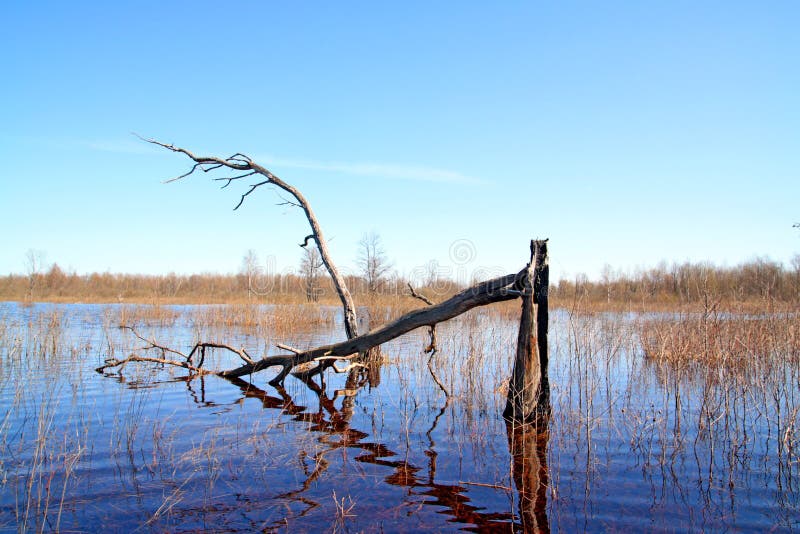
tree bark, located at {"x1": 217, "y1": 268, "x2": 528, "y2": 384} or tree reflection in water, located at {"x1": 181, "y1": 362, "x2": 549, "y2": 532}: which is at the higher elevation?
tree bark, located at {"x1": 217, "y1": 268, "x2": 528, "y2": 384}

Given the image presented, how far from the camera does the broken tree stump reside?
18.1ft

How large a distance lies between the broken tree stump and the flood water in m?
0.29

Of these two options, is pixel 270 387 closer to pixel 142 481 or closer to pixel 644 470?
pixel 142 481

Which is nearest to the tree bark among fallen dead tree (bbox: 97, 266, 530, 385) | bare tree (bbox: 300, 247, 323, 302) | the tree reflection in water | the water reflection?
fallen dead tree (bbox: 97, 266, 530, 385)

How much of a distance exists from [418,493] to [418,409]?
2.68m

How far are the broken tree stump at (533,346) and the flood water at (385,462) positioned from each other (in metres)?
0.29

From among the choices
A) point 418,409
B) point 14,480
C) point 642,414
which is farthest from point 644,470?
point 14,480

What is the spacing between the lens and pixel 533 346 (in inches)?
220

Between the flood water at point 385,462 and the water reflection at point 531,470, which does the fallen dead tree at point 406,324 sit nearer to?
the flood water at point 385,462

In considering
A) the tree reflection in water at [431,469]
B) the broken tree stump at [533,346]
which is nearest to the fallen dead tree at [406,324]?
the broken tree stump at [533,346]

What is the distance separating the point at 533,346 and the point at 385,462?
6.97ft

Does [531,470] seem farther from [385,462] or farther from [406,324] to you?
[406,324]

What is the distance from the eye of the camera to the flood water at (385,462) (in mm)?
3516

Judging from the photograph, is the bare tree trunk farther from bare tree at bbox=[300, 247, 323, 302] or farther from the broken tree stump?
bare tree at bbox=[300, 247, 323, 302]
